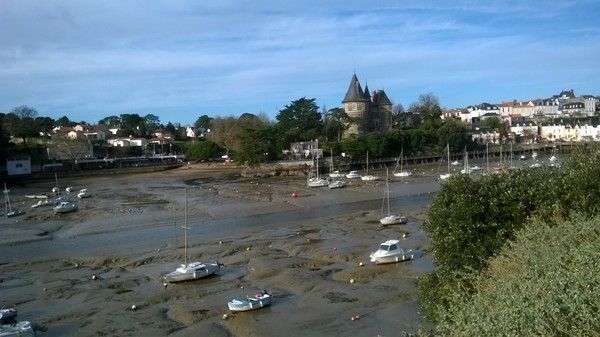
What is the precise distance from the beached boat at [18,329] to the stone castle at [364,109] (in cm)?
6747

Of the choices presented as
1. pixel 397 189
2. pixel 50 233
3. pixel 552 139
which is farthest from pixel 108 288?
pixel 552 139

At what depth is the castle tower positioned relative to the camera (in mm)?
83188

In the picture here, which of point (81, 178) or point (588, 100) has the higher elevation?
point (588, 100)

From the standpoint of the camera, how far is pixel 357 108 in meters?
83.8

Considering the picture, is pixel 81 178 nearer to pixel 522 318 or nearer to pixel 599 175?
pixel 599 175

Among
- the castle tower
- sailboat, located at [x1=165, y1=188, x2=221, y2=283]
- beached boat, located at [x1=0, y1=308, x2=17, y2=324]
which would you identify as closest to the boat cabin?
sailboat, located at [x1=165, y1=188, x2=221, y2=283]

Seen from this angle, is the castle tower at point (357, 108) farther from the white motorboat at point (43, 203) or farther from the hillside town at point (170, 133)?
the white motorboat at point (43, 203)

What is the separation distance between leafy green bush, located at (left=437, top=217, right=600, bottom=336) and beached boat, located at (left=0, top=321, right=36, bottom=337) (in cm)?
1046

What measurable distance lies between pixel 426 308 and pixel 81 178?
59338mm

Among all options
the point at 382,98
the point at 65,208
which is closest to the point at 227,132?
the point at 382,98

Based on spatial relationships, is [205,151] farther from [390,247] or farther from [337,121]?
[390,247]

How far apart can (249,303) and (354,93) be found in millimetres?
70213

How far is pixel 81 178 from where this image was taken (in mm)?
64938

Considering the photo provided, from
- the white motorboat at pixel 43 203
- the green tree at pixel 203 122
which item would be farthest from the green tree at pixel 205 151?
the green tree at pixel 203 122
